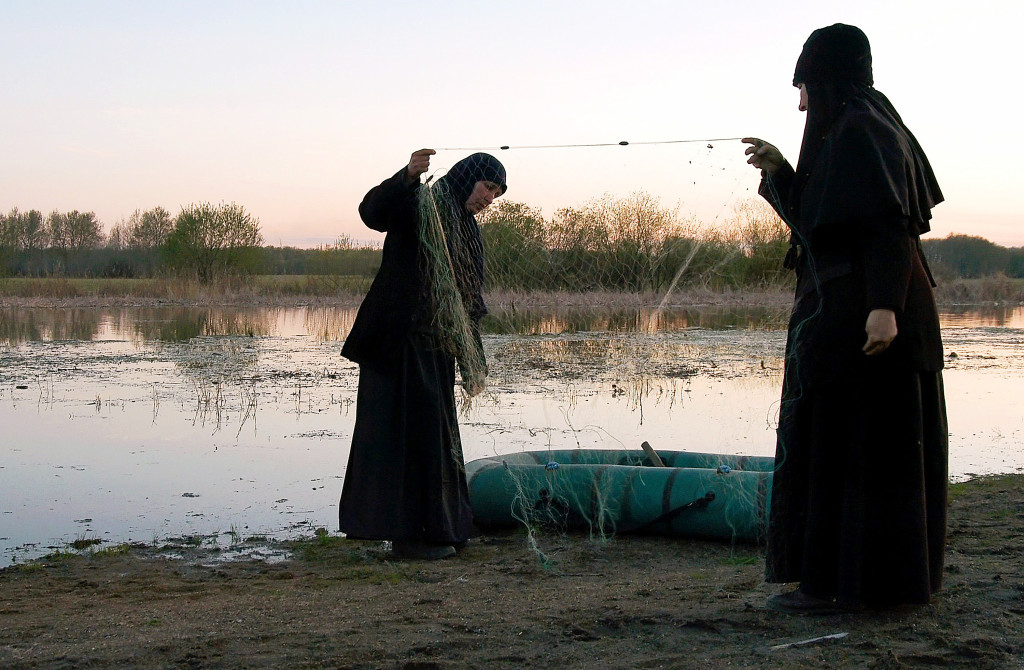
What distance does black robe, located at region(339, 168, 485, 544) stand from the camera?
208 inches

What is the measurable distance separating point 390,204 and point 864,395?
2626mm

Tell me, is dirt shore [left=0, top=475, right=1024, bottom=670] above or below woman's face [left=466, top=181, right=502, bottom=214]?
below

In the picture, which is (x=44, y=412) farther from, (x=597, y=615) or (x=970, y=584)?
(x=970, y=584)

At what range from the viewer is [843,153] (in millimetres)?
3568

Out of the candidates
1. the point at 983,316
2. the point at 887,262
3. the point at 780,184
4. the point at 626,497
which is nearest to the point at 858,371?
the point at 887,262

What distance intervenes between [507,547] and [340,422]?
4.60 metres

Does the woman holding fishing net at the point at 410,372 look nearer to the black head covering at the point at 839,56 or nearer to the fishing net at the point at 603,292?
the fishing net at the point at 603,292

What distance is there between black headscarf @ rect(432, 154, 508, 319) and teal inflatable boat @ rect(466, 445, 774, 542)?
1.13 m

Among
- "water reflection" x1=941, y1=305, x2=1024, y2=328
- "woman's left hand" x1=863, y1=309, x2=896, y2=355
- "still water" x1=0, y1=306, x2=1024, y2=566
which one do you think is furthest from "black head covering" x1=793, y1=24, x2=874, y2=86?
"water reflection" x1=941, y1=305, x2=1024, y2=328

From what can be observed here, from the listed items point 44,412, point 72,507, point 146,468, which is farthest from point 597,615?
point 44,412

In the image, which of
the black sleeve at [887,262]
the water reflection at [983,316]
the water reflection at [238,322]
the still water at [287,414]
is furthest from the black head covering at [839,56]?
the water reflection at [983,316]

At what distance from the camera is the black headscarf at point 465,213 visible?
5367mm

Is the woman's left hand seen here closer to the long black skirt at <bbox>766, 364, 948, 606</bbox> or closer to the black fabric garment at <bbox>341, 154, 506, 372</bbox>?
the long black skirt at <bbox>766, 364, 948, 606</bbox>

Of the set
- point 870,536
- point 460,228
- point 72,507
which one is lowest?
point 72,507
